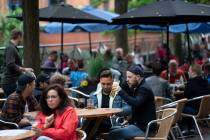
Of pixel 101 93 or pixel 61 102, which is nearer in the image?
pixel 61 102

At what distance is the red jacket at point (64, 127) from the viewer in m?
6.79

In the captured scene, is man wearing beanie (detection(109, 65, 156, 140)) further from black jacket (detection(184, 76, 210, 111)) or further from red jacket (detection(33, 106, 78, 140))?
black jacket (detection(184, 76, 210, 111))

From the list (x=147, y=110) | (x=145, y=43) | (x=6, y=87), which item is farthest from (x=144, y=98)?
(x=145, y=43)

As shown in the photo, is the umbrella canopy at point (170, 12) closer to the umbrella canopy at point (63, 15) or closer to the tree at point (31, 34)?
the tree at point (31, 34)

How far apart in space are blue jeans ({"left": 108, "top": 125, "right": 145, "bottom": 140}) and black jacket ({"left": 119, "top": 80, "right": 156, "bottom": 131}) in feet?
0.34

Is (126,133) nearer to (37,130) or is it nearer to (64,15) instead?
(37,130)

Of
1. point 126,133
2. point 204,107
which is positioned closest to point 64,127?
point 126,133

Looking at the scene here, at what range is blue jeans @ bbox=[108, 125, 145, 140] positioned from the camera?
26.9 feet

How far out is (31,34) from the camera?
12.5 meters

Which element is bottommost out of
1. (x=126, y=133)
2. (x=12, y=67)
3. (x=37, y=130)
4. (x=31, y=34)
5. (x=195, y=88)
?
(x=126, y=133)

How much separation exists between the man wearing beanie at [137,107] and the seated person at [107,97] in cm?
42

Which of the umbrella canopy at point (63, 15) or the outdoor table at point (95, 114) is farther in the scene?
the umbrella canopy at point (63, 15)

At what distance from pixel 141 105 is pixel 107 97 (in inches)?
35.9

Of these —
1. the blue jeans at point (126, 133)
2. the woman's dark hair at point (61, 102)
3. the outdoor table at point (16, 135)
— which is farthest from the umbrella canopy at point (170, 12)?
the outdoor table at point (16, 135)
